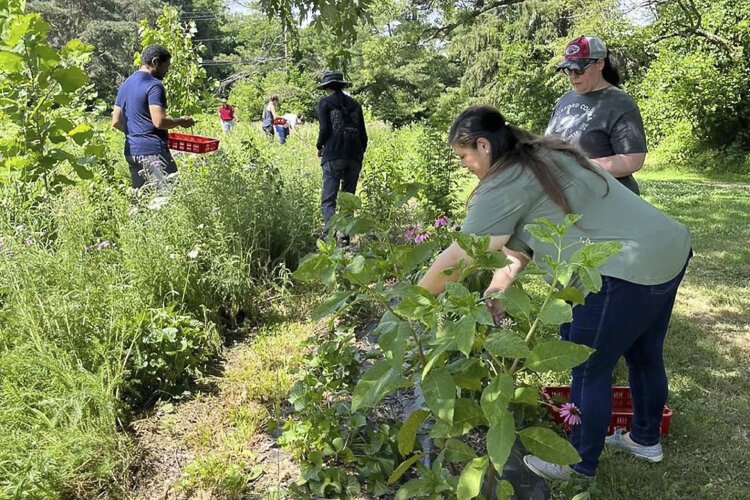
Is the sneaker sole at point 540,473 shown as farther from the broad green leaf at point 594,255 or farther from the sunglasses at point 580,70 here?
the sunglasses at point 580,70

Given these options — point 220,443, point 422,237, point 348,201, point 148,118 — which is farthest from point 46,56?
point 348,201

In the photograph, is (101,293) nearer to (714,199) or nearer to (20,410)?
(20,410)

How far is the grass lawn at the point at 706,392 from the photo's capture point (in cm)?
239

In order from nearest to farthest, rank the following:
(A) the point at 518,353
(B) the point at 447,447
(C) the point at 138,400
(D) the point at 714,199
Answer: (A) the point at 518,353 < (B) the point at 447,447 < (C) the point at 138,400 < (D) the point at 714,199

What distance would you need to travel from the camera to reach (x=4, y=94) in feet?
12.8

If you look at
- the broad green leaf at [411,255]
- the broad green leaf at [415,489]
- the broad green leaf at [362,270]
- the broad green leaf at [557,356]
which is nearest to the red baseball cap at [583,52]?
the broad green leaf at [411,255]

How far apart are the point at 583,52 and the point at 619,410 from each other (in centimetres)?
166

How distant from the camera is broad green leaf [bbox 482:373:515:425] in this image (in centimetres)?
126

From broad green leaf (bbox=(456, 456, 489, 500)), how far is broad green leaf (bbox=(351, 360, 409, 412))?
9.9 inches

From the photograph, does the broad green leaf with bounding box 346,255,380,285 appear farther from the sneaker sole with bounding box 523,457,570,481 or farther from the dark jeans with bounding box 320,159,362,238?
the dark jeans with bounding box 320,159,362,238

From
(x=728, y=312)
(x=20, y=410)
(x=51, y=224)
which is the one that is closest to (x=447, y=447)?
(x=20, y=410)

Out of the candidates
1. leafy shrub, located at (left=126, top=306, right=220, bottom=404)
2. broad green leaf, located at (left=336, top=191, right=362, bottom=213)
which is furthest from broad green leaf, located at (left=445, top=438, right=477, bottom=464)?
leafy shrub, located at (left=126, top=306, right=220, bottom=404)

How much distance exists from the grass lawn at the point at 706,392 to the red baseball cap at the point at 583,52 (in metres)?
1.72

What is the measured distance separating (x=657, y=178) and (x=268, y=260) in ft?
36.1
